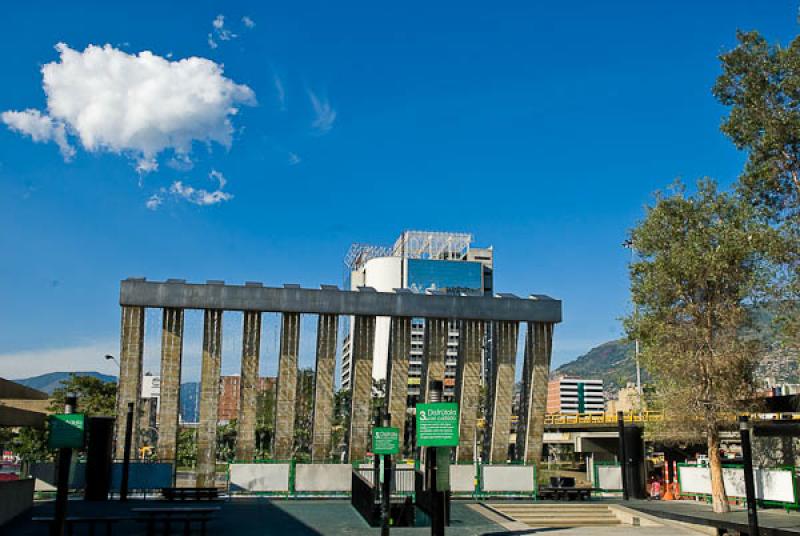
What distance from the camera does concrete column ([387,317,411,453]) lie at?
3064cm

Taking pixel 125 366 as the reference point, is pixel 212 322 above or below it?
above

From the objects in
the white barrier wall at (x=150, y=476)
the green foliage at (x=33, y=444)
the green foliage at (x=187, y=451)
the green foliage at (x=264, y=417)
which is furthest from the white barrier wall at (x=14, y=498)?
the green foliage at (x=264, y=417)

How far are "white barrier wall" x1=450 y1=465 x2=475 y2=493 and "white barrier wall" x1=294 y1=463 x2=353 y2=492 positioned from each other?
3.78 metres

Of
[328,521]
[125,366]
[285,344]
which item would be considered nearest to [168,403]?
[125,366]

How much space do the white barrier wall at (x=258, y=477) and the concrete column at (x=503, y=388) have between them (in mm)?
9555

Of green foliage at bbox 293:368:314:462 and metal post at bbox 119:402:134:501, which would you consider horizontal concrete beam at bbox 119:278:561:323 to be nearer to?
metal post at bbox 119:402:134:501

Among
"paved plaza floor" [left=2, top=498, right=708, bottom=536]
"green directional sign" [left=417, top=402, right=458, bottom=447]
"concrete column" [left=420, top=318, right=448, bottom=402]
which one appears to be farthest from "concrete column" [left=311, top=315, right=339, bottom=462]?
"green directional sign" [left=417, top=402, right=458, bottom=447]

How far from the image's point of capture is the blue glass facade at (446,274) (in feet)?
530

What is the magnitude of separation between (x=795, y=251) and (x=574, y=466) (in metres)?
69.0

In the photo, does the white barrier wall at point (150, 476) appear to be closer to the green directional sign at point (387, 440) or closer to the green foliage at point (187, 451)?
the green directional sign at point (387, 440)

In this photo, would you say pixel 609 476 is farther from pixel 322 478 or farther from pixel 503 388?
pixel 322 478

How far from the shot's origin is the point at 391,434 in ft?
53.4

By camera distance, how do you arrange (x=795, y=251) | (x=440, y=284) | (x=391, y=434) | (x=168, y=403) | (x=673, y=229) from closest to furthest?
(x=391, y=434), (x=795, y=251), (x=673, y=229), (x=168, y=403), (x=440, y=284)

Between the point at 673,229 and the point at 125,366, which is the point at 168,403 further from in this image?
the point at 673,229
